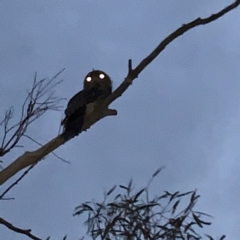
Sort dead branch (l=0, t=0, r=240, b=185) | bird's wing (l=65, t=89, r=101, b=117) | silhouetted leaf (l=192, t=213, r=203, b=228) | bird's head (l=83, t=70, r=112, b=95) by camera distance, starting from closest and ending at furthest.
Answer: dead branch (l=0, t=0, r=240, b=185)
silhouetted leaf (l=192, t=213, r=203, b=228)
bird's wing (l=65, t=89, r=101, b=117)
bird's head (l=83, t=70, r=112, b=95)

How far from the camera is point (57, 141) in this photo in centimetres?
232

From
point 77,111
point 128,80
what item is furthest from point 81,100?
point 128,80

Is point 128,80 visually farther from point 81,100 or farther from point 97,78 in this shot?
point 97,78

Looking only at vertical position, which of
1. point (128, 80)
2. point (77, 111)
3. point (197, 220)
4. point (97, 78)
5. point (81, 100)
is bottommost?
point (197, 220)

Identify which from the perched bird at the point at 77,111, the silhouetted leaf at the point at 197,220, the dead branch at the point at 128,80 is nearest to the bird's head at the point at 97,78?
the perched bird at the point at 77,111

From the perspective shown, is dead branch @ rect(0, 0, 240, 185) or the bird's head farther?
the bird's head

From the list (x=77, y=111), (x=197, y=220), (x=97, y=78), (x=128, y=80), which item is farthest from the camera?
(x=97, y=78)

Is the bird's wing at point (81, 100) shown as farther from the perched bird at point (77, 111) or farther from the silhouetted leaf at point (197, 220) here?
the silhouetted leaf at point (197, 220)

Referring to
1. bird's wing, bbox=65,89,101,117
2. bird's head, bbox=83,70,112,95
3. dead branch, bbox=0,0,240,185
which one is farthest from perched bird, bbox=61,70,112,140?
bird's head, bbox=83,70,112,95

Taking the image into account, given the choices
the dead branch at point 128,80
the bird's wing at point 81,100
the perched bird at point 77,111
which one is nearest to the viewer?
A: the dead branch at point 128,80

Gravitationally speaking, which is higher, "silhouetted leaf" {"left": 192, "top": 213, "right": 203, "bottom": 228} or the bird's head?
the bird's head

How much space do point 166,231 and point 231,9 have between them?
3.36 feet

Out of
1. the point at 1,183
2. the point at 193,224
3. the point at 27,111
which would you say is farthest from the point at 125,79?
the point at 193,224

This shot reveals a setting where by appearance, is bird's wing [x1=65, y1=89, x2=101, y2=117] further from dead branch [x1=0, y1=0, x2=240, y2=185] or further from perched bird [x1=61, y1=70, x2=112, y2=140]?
dead branch [x1=0, y1=0, x2=240, y2=185]
